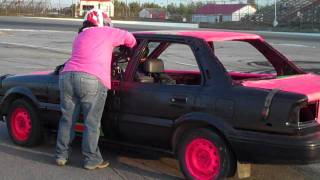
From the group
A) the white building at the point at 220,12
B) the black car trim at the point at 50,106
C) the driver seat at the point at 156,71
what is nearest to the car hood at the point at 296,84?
the driver seat at the point at 156,71

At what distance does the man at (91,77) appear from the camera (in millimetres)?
6090

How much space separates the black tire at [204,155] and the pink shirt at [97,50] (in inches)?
43.5

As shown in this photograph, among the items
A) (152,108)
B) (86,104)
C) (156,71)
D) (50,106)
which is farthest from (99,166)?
(156,71)

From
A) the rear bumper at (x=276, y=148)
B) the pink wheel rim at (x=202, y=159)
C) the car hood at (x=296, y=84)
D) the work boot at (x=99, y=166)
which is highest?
the car hood at (x=296, y=84)

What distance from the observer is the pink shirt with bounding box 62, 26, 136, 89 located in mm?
6094

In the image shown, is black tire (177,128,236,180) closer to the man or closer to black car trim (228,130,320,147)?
black car trim (228,130,320,147)

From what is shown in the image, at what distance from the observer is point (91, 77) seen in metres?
6.07

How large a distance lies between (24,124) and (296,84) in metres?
3.38

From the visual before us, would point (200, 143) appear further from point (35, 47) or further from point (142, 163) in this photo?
point (35, 47)

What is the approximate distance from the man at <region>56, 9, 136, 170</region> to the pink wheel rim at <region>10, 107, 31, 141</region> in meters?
1.06

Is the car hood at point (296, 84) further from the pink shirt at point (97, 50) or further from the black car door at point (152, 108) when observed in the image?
the pink shirt at point (97, 50)

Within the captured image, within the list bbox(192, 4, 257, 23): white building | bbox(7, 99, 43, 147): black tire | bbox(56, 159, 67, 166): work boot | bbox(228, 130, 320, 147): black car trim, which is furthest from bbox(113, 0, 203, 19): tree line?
bbox(228, 130, 320, 147): black car trim

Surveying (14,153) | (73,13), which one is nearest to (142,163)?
(14,153)

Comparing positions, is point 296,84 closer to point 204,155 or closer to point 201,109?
point 201,109
